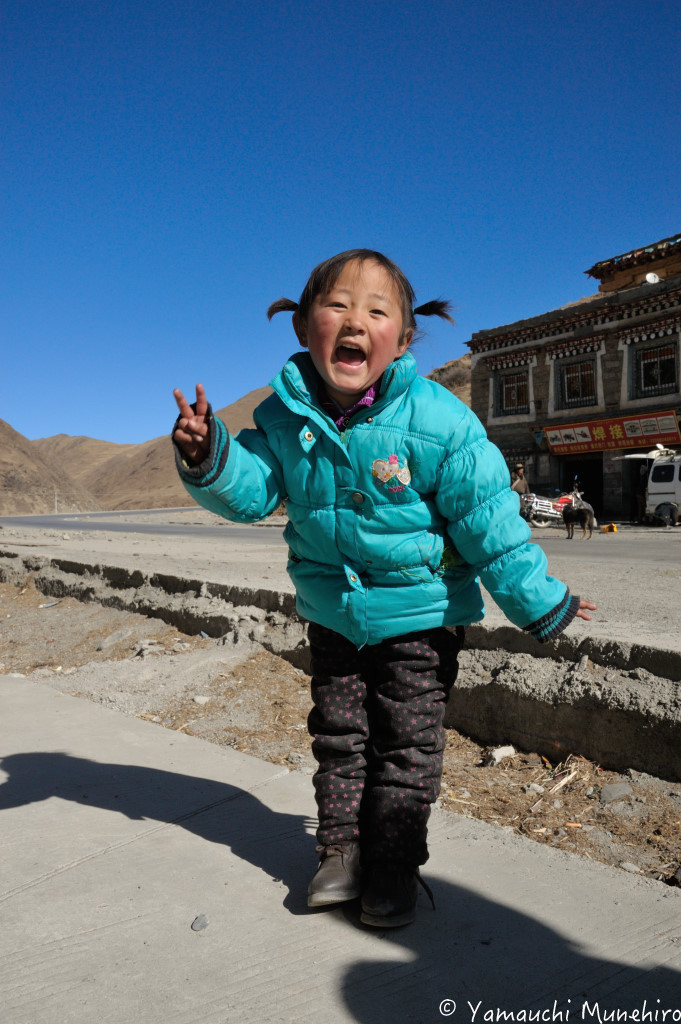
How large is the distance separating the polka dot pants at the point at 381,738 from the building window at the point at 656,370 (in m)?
22.4

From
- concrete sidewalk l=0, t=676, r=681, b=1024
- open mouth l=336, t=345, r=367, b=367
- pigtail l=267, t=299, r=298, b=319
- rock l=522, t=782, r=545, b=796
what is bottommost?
rock l=522, t=782, r=545, b=796

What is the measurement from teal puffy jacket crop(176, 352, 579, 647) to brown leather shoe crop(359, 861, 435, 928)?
1.78 feet

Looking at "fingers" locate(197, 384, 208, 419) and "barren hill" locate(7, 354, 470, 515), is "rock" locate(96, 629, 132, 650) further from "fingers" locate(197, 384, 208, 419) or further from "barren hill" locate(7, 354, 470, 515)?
"barren hill" locate(7, 354, 470, 515)

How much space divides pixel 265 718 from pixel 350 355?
2211 millimetres

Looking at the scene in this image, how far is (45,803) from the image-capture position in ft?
8.06

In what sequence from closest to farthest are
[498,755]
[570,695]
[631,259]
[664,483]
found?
[570,695] < [498,755] < [664,483] < [631,259]

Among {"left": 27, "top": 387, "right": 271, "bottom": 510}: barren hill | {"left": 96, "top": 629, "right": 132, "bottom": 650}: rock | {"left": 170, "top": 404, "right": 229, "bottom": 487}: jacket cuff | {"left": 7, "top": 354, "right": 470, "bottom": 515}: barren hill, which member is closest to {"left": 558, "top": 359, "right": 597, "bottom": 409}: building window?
{"left": 7, "top": 354, "right": 470, "bottom": 515}: barren hill

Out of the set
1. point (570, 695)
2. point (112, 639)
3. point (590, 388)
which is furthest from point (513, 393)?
point (570, 695)

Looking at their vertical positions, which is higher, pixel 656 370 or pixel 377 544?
pixel 656 370

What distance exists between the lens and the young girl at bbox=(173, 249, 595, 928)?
1880 millimetres

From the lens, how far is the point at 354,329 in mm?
1933

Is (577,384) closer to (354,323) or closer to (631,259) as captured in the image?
(631,259)

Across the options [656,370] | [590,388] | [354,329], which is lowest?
[354,329]

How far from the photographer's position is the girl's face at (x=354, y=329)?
6.37ft
